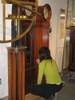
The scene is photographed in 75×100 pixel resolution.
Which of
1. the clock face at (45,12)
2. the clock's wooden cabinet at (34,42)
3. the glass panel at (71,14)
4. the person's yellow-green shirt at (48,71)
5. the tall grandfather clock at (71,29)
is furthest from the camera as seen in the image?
the glass panel at (71,14)

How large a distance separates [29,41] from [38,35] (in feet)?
0.72

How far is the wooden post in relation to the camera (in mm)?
2643

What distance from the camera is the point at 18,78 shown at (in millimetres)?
2652

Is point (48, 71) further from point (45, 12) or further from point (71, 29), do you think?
point (71, 29)

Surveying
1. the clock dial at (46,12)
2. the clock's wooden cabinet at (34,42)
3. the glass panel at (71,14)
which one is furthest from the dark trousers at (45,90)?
the glass panel at (71,14)

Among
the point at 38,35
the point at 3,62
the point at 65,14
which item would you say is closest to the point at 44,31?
the point at 38,35

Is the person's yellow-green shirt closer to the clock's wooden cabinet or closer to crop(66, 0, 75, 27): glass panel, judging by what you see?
the clock's wooden cabinet

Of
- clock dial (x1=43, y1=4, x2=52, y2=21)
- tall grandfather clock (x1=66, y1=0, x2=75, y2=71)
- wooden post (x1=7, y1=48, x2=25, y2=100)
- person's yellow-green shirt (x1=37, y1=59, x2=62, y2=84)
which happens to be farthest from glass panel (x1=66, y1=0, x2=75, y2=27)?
wooden post (x1=7, y1=48, x2=25, y2=100)

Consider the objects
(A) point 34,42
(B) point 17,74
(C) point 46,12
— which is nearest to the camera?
(B) point 17,74

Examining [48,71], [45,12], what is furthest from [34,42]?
[48,71]

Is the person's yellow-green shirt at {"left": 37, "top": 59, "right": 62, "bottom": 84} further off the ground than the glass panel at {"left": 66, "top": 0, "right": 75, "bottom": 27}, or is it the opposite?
the glass panel at {"left": 66, "top": 0, "right": 75, "bottom": 27}

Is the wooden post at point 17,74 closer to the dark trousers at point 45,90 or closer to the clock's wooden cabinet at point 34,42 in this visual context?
the dark trousers at point 45,90

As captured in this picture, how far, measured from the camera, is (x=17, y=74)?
2.65 meters

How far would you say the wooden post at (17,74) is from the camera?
8.67 feet
